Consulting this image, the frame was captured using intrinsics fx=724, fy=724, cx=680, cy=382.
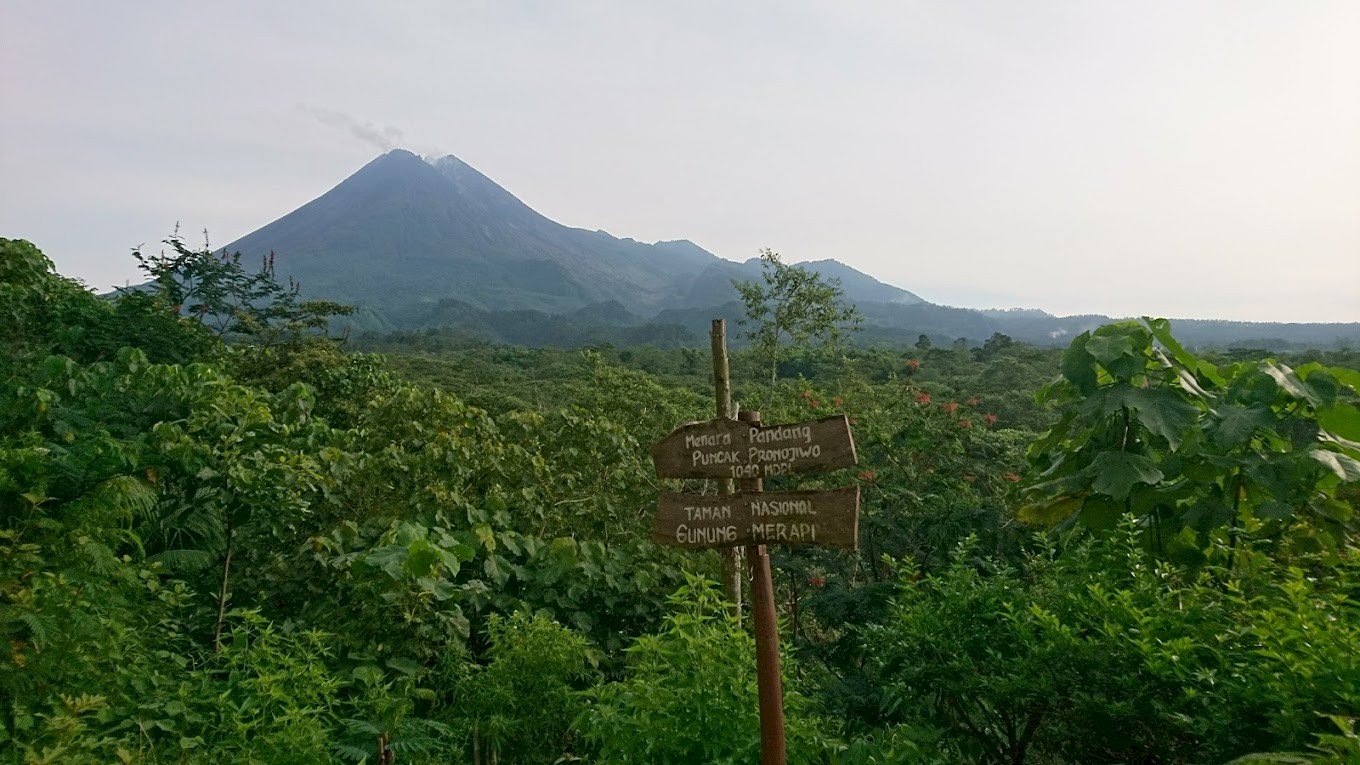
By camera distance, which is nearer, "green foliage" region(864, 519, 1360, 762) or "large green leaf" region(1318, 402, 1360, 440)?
"green foliage" region(864, 519, 1360, 762)

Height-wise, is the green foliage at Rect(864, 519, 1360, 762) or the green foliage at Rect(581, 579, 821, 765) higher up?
the green foliage at Rect(864, 519, 1360, 762)

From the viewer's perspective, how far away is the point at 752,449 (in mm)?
2691

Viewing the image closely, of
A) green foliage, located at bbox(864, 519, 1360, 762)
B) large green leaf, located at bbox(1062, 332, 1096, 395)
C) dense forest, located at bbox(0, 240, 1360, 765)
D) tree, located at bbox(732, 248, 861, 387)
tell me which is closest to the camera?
green foliage, located at bbox(864, 519, 1360, 762)

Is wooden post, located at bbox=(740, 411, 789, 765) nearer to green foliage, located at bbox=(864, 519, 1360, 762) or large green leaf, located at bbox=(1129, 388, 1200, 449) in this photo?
green foliage, located at bbox=(864, 519, 1360, 762)

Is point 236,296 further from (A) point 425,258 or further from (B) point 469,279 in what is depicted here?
(A) point 425,258

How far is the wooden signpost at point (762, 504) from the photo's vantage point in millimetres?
2562

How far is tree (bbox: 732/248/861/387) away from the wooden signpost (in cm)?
758

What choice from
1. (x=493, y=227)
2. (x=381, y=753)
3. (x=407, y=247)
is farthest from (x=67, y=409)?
(x=493, y=227)

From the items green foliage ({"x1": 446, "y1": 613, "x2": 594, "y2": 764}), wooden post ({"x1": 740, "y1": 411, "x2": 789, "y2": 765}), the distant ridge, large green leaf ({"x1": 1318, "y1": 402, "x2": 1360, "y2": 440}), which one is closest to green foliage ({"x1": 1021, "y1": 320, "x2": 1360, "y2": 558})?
large green leaf ({"x1": 1318, "y1": 402, "x2": 1360, "y2": 440})

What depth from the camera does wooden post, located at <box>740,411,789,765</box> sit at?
256cm

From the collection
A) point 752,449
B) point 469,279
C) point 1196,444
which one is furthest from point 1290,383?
point 469,279

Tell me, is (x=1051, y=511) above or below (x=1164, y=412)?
below

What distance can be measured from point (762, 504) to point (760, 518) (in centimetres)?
5

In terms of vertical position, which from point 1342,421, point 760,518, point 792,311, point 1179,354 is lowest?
point 760,518
